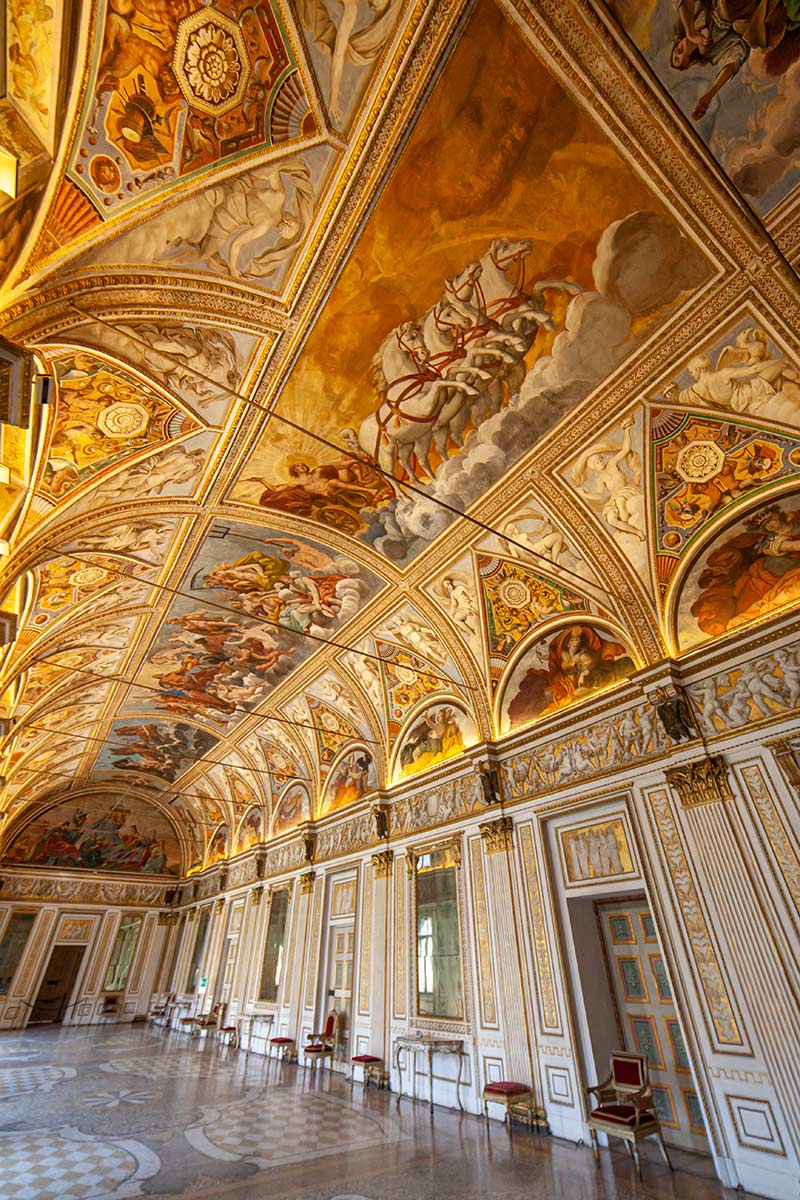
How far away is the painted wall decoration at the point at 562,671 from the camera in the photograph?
989 cm

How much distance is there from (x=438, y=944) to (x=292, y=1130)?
13.2 ft

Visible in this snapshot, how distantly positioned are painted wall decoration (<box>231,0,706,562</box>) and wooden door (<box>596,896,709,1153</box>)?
24.4 feet

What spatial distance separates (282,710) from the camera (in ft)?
56.2

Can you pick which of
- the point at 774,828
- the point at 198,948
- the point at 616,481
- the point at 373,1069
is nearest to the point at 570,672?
the point at 616,481

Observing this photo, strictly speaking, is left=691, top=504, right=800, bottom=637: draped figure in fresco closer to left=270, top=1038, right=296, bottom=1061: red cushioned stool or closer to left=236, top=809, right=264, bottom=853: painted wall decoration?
left=270, top=1038, right=296, bottom=1061: red cushioned stool

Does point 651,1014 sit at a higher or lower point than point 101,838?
lower

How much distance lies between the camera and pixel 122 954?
2725cm

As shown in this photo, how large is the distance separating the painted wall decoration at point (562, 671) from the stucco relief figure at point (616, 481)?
221 cm

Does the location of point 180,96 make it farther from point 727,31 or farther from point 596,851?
point 596,851

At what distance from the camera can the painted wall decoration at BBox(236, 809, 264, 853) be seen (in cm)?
2208

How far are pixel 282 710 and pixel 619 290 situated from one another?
14203 mm

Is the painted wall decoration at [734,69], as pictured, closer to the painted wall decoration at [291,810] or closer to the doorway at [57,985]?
the painted wall decoration at [291,810]

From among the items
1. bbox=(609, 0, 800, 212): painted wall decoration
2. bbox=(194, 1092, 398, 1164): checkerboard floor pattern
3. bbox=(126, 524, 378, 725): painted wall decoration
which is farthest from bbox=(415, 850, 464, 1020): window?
bbox=(609, 0, 800, 212): painted wall decoration

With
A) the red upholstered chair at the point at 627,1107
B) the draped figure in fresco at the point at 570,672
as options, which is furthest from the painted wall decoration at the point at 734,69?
the red upholstered chair at the point at 627,1107
